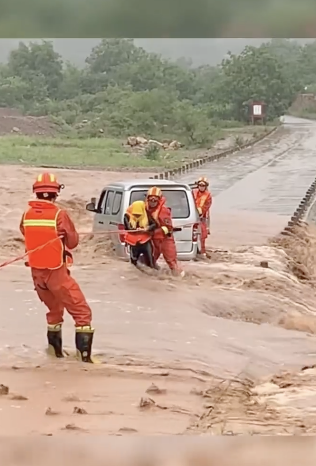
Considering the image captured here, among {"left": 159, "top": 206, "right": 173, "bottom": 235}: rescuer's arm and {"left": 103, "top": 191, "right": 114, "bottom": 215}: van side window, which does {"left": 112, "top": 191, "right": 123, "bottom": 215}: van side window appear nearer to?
{"left": 103, "top": 191, "right": 114, "bottom": 215}: van side window

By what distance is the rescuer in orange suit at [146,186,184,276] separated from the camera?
734 cm

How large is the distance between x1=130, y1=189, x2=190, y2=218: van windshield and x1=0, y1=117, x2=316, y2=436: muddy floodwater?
0.44m

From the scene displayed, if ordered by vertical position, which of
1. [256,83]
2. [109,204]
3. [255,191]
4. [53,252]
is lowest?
[255,191]

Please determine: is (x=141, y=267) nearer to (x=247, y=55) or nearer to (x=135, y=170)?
(x=135, y=170)

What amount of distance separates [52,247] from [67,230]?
0.12m

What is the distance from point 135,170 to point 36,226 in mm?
5014

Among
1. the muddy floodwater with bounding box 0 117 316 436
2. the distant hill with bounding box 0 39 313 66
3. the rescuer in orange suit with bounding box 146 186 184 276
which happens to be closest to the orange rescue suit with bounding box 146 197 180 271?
the rescuer in orange suit with bounding box 146 186 184 276

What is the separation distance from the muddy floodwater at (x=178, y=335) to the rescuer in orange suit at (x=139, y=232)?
0.55 feet

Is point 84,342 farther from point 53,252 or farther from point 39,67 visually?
point 39,67

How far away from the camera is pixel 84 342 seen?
5410 mm

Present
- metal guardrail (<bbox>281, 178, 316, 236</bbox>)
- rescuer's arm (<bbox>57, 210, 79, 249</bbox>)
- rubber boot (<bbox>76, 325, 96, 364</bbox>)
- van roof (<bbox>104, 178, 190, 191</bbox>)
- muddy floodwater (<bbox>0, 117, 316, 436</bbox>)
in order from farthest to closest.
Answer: metal guardrail (<bbox>281, 178, 316, 236</bbox>) < van roof (<bbox>104, 178, 190, 191</bbox>) < rubber boot (<bbox>76, 325, 96, 364</bbox>) < rescuer's arm (<bbox>57, 210, 79, 249</bbox>) < muddy floodwater (<bbox>0, 117, 316, 436</bbox>)

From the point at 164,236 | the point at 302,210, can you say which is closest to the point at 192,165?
the point at 302,210

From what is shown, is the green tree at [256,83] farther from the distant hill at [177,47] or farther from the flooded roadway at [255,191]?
the flooded roadway at [255,191]
